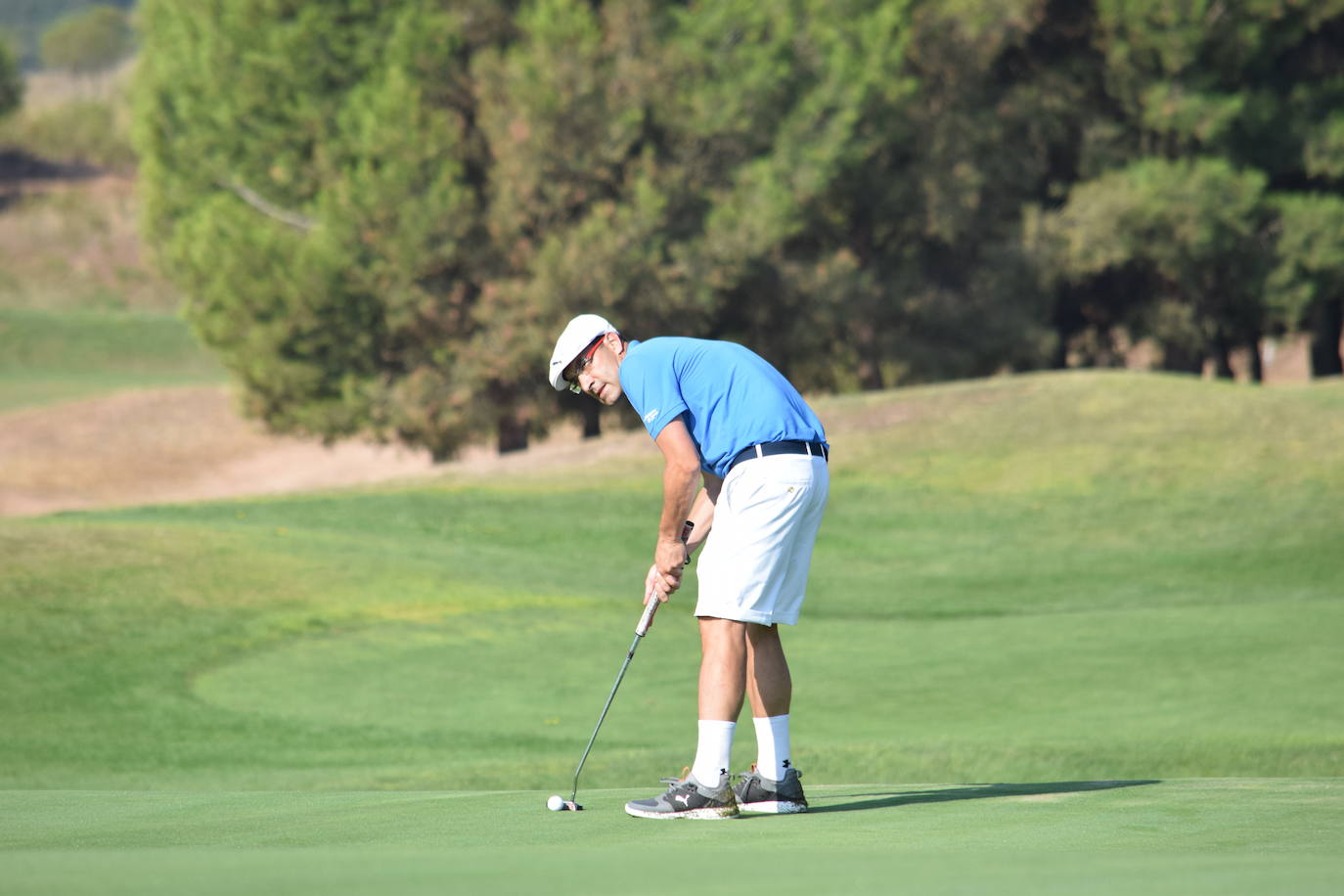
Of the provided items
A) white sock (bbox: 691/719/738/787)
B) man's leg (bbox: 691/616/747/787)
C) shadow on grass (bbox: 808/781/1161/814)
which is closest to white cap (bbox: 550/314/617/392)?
man's leg (bbox: 691/616/747/787)

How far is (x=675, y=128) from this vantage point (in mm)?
27062

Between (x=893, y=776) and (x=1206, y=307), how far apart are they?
25.6m

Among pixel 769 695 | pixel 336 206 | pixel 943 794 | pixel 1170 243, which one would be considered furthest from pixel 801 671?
pixel 1170 243

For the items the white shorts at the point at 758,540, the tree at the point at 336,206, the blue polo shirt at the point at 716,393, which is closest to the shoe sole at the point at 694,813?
the white shorts at the point at 758,540

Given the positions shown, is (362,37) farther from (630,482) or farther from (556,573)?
(556,573)

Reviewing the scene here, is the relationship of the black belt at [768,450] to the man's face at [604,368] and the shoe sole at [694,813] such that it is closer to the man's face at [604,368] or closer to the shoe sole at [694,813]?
the man's face at [604,368]

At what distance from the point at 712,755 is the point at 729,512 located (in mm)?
875

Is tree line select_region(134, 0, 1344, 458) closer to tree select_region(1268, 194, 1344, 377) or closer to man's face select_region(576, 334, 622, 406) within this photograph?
tree select_region(1268, 194, 1344, 377)

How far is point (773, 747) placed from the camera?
586 centimetres

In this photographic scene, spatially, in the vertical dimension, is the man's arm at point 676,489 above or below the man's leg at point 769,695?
above

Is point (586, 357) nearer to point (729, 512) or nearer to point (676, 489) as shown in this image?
point (676, 489)

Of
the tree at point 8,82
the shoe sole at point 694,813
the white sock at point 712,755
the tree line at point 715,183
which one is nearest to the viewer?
the shoe sole at point 694,813

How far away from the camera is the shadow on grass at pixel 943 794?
19.2 ft

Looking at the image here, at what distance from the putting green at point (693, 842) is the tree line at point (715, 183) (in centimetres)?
2062
